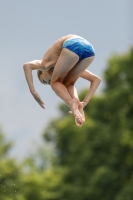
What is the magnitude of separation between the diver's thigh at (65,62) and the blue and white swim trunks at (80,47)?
9cm

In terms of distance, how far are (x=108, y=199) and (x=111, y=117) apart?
531 centimetres

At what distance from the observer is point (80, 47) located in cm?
1675

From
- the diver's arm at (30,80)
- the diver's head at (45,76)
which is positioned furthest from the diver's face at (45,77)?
the diver's arm at (30,80)

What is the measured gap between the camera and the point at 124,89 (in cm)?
→ 4644

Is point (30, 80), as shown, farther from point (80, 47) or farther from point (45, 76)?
point (80, 47)

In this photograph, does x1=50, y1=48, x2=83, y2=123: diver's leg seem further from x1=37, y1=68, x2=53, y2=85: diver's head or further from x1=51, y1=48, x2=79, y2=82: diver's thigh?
x1=37, y1=68, x2=53, y2=85: diver's head

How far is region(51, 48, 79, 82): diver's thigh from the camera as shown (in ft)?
54.7

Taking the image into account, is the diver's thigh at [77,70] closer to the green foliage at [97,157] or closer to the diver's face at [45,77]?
the diver's face at [45,77]

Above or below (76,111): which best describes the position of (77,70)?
above

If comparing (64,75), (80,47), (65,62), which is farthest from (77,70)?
(80,47)

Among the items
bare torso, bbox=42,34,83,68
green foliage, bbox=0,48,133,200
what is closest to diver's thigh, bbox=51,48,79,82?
bare torso, bbox=42,34,83,68

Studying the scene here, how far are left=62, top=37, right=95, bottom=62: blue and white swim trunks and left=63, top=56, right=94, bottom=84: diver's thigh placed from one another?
0.10m

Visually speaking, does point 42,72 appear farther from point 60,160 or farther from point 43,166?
point 43,166

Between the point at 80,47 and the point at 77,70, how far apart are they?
1.85 ft
